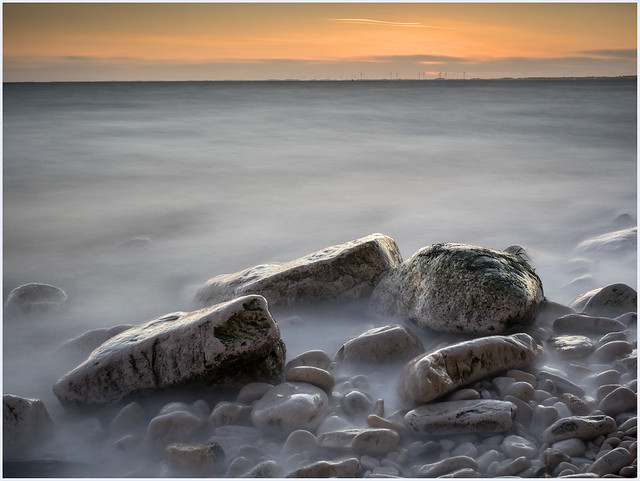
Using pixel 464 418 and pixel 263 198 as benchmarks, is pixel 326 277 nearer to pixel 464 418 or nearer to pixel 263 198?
pixel 464 418

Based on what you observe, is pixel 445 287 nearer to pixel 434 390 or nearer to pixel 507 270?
pixel 507 270

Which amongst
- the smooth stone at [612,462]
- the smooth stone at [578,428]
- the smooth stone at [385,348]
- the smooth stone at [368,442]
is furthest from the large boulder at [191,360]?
the smooth stone at [612,462]

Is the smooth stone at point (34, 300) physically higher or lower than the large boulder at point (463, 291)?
lower

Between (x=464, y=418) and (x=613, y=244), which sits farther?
(x=613, y=244)

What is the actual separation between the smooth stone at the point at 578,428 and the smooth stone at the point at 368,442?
63 centimetres

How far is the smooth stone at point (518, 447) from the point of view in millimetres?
2480

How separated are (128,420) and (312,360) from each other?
0.98 meters

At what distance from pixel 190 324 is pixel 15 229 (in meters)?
5.23

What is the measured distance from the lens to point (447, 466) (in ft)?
7.89

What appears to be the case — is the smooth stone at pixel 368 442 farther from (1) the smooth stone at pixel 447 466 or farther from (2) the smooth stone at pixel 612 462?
(2) the smooth stone at pixel 612 462

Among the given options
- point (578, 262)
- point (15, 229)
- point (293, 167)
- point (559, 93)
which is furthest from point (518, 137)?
point (559, 93)

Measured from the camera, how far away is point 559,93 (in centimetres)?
3084

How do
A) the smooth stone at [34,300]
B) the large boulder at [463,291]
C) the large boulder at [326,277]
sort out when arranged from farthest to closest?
the smooth stone at [34,300] < the large boulder at [326,277] < the large boulder at [463,291]

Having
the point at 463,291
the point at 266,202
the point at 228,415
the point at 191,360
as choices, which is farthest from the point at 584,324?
the point at 266,202
